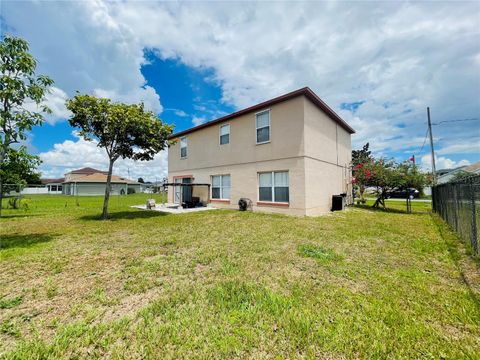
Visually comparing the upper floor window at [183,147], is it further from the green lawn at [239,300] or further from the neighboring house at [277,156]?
the green lawn at [239,300]

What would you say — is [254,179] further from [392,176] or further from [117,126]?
[392,176]

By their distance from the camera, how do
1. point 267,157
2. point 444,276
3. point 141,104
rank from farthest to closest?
point 267,157 < point 141,104 < point 444,276

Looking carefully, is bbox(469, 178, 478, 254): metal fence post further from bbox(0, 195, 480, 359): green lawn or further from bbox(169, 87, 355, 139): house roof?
bbox(169, 87, 355, 139): house roof

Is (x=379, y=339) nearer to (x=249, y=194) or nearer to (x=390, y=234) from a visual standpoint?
(x=390, y=234)

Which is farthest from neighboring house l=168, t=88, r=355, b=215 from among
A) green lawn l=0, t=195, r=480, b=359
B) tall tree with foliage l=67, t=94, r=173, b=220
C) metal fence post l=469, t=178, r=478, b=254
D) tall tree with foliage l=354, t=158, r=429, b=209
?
metal fence post l=469, t=178, r=478, b=254

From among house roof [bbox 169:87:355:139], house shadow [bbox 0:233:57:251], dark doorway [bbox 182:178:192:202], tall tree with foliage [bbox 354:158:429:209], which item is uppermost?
house roof [bbox 169:87:355:139]

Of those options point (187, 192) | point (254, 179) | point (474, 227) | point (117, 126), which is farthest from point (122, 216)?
point (474, 227)

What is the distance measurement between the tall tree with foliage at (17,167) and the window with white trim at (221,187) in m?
9.43

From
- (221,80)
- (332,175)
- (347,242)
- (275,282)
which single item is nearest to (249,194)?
(332,175)

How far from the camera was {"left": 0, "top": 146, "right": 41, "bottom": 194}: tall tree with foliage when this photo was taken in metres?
5.15

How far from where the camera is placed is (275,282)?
3.45 meters

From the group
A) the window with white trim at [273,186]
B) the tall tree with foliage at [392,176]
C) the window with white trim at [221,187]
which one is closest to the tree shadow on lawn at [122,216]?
the window with white trim at [221,187]

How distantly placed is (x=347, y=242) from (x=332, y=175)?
26.9 feet

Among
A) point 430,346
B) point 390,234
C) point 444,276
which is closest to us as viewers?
point 430,346
